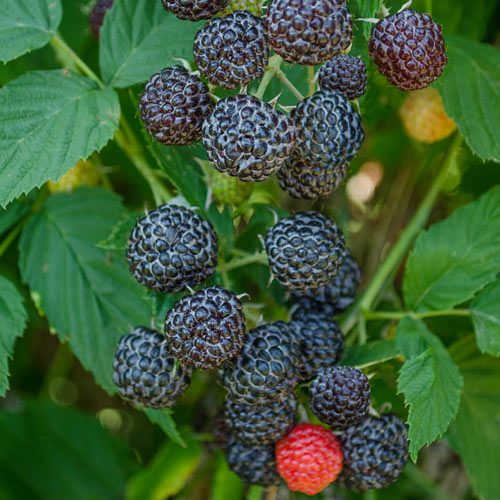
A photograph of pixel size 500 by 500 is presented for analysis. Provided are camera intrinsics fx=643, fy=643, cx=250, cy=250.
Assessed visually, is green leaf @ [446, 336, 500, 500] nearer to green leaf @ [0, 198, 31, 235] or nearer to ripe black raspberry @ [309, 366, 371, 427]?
ripe black raspberry @ [309, 366, 371, 427]

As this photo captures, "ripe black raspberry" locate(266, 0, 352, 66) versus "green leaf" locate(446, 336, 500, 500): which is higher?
"ripe black raspberry" locate(266, 0, 352, 66)

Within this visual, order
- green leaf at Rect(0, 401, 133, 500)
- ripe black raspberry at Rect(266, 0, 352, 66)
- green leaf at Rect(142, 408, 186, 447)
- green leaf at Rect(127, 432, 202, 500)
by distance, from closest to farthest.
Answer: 1. ripe black raspberry at Rect(266, 0, 352, 66)
2. green leaf at Rect(142, 408, 186, 447)
3. green leaf at Rect(127, 432, 202, 500)
4. green leaf at Rect(0, 401, 133, 500)

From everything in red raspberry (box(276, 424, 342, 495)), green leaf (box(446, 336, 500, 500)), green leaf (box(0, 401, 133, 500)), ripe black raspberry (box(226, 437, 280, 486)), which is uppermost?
red raspberry (box(276, 424, 342, 495))

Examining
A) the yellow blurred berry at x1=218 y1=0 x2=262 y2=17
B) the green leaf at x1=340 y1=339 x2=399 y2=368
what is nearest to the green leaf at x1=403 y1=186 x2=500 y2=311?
the green leaf at x1=340 y1=339 x2=399 y2=368

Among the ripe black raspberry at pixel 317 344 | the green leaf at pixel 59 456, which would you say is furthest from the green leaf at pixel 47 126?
the green leaf at pixel 59 456

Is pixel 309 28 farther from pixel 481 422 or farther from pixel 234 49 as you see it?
pixel 481 422

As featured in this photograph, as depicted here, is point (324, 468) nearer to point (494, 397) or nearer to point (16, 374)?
point (494, 397)

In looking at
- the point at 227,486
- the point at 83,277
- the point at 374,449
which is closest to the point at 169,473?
the point at 227,486
